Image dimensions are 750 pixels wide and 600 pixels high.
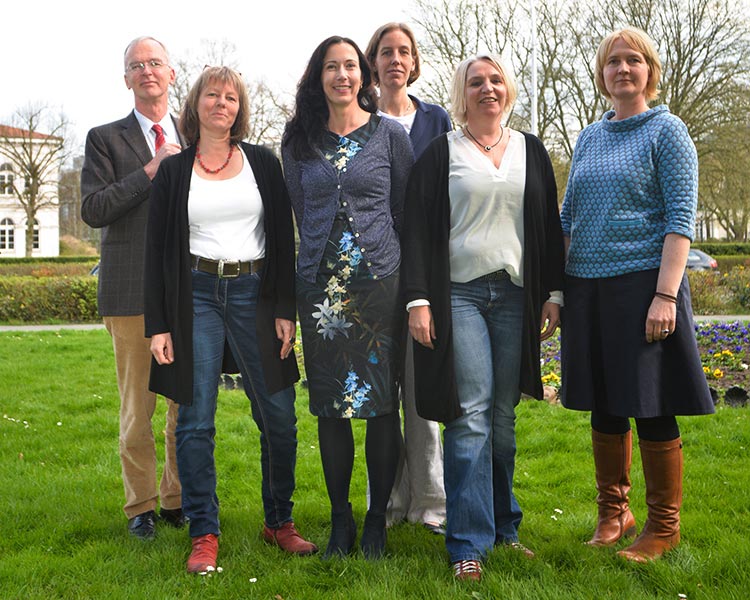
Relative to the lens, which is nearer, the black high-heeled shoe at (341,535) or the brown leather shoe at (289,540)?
the black high-heeled shoe at (341,535)

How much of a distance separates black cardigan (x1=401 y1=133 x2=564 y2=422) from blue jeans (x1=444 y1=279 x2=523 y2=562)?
0.17 feet

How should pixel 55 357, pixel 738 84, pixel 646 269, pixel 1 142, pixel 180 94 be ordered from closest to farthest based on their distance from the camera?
pixel 646 269, pixel 55 357, pixel 738 84, pixel 180 94, pixel 1 142

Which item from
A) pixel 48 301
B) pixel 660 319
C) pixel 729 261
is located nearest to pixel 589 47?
pixel 729 261

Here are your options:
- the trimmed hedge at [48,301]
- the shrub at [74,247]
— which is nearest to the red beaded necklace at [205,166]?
the trimmed hedge at [48,301]

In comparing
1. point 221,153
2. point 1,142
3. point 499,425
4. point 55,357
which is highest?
point 1,142

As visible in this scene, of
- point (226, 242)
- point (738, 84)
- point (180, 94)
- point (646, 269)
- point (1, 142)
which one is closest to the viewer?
point (646, 269)

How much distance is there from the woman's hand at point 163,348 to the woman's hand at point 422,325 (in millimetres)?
1137

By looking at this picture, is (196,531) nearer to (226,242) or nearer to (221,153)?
(226,242)

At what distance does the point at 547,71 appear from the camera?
25.2 metres

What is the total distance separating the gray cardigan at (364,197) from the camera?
3.40 meters

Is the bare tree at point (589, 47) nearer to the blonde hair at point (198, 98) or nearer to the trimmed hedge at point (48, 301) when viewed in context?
the trimmed hedge at point (48, 301)

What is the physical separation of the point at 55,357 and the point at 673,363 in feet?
27.7

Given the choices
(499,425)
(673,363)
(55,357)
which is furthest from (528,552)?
(55,357)

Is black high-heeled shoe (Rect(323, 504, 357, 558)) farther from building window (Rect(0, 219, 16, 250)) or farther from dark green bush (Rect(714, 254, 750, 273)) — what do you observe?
building window (Rect(0, 219, 16, 250))
